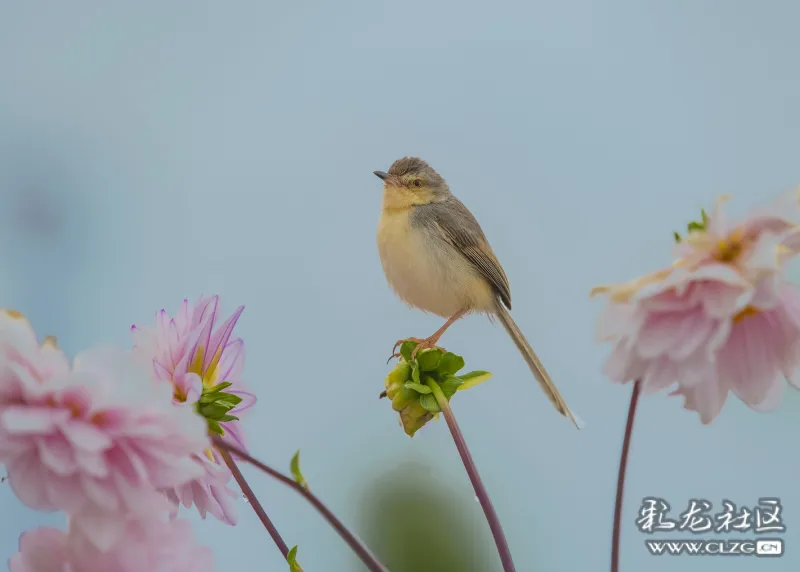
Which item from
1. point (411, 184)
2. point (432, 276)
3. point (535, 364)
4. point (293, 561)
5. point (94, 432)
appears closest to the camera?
point (94, 432)

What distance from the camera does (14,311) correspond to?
475mm

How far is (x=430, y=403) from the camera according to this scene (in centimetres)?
66

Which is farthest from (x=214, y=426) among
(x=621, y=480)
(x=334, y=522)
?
(x=621, y=480)

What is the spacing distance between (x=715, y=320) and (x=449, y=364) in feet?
0.79

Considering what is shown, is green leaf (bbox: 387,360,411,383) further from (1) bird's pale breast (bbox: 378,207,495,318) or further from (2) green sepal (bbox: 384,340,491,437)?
(1) bird's pale breast (bbox: 378,207,495,318)

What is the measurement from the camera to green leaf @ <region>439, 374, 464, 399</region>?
655 mm

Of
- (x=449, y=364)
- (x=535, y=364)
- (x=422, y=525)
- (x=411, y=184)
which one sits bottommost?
(x=422, y=525)

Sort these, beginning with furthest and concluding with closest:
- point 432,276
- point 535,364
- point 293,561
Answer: point 432,276 < point 535,364 < point 293,561

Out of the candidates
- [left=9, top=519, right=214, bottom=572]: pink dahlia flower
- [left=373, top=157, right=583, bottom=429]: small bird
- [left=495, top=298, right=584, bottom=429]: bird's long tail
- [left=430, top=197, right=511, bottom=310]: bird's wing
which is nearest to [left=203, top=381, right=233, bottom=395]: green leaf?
[left=9, top=519, right=214, bottom=572]: pink dahlia flower

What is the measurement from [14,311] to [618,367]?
32 centimetres

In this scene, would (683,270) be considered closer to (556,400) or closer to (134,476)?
(134,476)

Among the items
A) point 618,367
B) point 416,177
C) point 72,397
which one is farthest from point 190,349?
point 416,177

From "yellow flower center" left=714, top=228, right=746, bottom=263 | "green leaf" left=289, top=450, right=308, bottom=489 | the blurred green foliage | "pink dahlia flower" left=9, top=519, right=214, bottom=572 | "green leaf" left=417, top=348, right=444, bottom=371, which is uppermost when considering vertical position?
"yellow flower center" left=714, top=228, right=746, bottom=263

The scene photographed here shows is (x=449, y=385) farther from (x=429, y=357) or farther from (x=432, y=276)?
(x=432, y=276)
